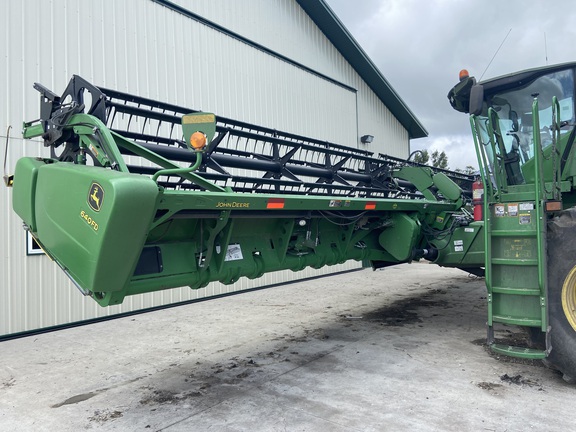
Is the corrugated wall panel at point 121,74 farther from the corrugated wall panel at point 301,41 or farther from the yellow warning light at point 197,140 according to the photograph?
the yellow warning light at point 197,140

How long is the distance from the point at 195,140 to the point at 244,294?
244 inches

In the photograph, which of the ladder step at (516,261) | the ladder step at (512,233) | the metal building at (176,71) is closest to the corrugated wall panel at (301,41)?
the metal building at (176,71)

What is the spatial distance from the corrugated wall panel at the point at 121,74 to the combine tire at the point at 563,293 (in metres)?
5.38

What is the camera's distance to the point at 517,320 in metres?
3.51

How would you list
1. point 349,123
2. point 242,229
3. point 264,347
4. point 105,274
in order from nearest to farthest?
1. point 105,274
2. point 242,229
3. point 264,347
4. point 349,123

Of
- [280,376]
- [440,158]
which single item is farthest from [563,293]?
[440,158]

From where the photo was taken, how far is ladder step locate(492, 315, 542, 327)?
11.3 ft

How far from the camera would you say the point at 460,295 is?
7.81 meters

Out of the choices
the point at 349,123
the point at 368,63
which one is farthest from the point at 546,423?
the point at 368,63

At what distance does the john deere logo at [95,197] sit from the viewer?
2398 mm

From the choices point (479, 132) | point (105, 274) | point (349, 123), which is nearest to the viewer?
point (105, 274)

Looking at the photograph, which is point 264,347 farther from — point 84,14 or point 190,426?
point 84,14

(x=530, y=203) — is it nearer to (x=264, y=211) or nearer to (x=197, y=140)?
(x=264, y=211)

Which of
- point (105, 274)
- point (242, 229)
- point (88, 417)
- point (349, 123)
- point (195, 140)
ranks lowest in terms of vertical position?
point (88, 417)
